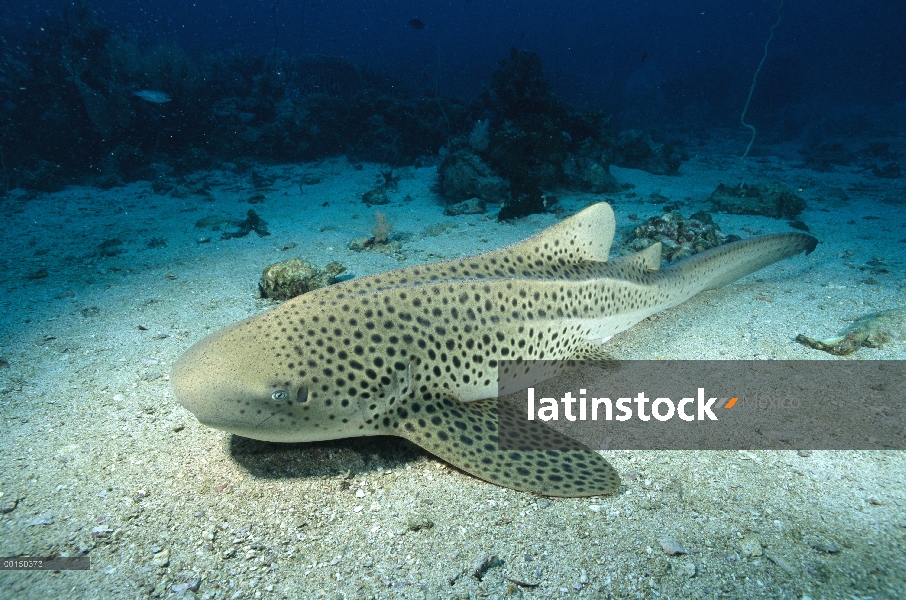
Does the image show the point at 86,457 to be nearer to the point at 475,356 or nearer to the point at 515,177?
the point at 475,356

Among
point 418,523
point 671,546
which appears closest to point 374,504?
point 418,523

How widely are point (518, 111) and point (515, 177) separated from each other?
4.98 meters

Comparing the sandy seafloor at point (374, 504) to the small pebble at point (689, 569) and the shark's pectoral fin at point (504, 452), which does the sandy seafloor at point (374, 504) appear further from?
the shark's pectoral fin at point (504, 452)

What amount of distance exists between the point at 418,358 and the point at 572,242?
81.6 inches

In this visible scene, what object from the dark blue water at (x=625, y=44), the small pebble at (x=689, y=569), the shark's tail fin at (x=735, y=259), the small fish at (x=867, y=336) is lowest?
the small pebble at (x=689, y=569)

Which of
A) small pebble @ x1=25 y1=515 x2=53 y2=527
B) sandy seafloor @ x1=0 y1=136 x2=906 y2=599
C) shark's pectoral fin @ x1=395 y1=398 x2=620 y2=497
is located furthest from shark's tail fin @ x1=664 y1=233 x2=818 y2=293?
small pebble @ x1=25 y1=515 x2=53 y2=527

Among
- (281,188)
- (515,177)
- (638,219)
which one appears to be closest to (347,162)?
(281,188)

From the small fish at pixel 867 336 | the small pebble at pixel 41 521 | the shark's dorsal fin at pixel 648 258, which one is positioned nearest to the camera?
the small pebble at pixel 41 521

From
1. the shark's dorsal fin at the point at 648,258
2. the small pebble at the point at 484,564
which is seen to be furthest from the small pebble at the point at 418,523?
the shark's dorsal fin at the point at 648,258

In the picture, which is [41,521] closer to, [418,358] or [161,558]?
[161,558]

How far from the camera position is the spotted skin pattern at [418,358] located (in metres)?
2.72

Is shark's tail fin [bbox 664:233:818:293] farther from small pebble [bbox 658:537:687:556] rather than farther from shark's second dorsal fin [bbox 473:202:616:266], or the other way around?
small pebble [bbox 658:537:687:556]

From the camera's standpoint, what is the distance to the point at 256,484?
285 cm

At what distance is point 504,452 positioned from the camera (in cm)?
298
